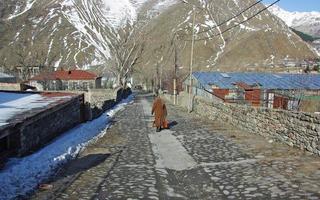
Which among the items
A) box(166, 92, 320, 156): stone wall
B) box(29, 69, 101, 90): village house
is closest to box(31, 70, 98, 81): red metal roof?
box(29, 69, 101, 90): village house

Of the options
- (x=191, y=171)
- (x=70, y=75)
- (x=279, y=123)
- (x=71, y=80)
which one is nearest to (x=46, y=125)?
(x=191, y=171)

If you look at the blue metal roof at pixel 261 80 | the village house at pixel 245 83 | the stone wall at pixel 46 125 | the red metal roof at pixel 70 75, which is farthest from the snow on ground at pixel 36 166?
the red metal roof at pixel 70 75

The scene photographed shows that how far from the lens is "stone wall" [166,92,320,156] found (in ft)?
41.7

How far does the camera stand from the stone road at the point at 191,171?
9117 millimetres

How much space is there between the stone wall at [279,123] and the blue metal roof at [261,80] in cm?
2784

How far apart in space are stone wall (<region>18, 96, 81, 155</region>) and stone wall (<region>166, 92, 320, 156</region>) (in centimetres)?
706

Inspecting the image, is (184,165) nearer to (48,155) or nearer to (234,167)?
(234,167)

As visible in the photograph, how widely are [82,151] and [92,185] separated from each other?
4813 mm

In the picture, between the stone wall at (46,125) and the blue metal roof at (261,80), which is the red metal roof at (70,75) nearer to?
the blue metal roof at (261,80)

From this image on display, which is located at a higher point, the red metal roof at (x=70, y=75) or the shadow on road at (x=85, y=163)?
the red metal roof at (x=70, y=75)

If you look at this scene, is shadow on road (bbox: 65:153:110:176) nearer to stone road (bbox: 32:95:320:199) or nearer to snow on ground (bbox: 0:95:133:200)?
stone road (bbox: 32:95:320:199)

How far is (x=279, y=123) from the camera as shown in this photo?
607 inches

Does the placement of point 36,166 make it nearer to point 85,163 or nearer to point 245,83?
point 85,163

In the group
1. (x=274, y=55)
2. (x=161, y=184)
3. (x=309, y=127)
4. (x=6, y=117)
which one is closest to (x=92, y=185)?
(x=161, y=184)
